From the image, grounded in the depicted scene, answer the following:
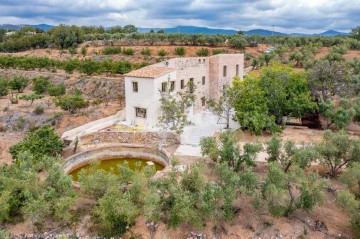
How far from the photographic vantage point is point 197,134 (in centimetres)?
2425

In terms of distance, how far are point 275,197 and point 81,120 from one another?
21.8m

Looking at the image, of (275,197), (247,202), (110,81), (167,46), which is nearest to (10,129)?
(110,81)

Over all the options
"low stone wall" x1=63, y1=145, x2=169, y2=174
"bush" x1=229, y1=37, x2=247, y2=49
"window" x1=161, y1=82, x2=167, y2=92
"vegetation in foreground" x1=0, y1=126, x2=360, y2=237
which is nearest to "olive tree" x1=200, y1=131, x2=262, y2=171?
"vegetation in foreground" x1=0, y1=126, x2=360, y2=237

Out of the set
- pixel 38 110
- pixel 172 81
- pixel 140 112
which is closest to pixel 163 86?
pixel 172 81

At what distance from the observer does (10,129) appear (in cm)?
2959

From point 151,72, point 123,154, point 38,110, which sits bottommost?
point 123,154

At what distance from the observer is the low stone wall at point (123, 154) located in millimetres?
21594

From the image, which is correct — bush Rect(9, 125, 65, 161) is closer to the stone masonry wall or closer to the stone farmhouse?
the stone masonry wall

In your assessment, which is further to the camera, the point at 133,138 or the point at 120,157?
the point at 133,138

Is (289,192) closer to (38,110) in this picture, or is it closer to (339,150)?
(339,150)

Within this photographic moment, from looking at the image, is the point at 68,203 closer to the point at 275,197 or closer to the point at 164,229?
the point at 164,229

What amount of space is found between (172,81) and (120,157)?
8.10 m

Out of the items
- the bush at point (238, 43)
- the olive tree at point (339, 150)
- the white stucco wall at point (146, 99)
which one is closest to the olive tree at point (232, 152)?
the olive tree at point (339, 150)

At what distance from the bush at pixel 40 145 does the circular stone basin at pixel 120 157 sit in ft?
5.10
